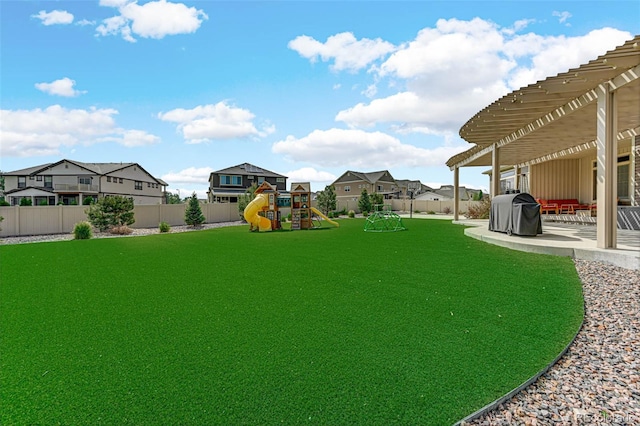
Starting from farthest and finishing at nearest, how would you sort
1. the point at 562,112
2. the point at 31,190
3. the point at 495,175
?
the point at 31,190
the point at 495,175
the point at 562,112

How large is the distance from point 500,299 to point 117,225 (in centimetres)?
1789

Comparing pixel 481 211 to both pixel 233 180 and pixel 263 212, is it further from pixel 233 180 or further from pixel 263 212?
pixel 233 180

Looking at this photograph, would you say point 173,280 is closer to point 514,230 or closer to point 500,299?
point 500,299

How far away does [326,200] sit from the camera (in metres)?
30.2

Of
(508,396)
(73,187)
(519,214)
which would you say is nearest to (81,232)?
(519,214)

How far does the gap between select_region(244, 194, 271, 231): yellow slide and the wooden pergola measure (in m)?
9.22

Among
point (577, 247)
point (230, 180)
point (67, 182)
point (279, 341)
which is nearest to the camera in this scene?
point (279, 341)

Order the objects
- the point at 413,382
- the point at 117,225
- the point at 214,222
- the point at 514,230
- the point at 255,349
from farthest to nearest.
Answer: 1. the point at 214,222
2. the point at 117,225
3. the point at 514,230
4. the point at 255,349
5. the point at 413,382

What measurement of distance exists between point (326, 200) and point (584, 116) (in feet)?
73.6

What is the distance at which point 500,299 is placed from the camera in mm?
4516

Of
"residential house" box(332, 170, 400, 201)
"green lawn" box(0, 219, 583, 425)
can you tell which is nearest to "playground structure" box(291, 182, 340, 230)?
"green lawn" box(0, 219, 583, 425)

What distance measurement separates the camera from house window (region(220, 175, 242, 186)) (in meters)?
39.3

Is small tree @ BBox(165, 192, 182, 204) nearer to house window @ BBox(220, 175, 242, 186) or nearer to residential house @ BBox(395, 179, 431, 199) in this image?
house window @ BBox(220, 175, 242, 186)

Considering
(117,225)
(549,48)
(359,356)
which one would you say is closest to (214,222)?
(117,225)
